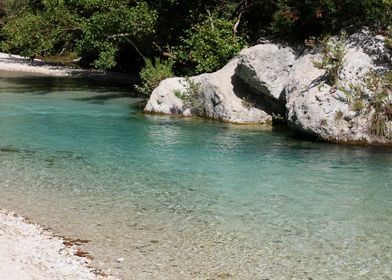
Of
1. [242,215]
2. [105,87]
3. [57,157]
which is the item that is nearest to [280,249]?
[242,215]

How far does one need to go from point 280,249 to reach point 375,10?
41.1 feet

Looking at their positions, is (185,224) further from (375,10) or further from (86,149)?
(375,10)

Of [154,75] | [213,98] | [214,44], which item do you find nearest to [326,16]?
[213,98]

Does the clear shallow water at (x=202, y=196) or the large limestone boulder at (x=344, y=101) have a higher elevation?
the large limestone boulder at (x=344, y=101)

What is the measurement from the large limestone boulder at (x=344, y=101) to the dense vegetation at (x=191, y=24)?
1332 mm

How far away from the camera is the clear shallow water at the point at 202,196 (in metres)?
9.16

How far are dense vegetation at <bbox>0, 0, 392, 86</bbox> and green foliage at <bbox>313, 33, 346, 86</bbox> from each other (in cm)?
147

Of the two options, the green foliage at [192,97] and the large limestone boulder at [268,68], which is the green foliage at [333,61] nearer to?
the large limestone boulder at [268,68]

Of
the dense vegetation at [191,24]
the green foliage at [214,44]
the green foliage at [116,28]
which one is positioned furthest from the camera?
the green foliage at [116,28]

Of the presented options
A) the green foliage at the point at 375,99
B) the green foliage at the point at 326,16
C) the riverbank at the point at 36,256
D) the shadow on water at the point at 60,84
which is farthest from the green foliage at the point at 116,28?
the riverbank at the point at 36,256

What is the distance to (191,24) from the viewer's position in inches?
1113

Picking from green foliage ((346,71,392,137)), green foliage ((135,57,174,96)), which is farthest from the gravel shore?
green foliage ((346,71,392,137))

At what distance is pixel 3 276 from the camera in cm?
767

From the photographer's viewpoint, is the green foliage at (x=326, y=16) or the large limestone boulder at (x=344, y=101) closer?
the large limestone boulder at (x=344, y=101)
